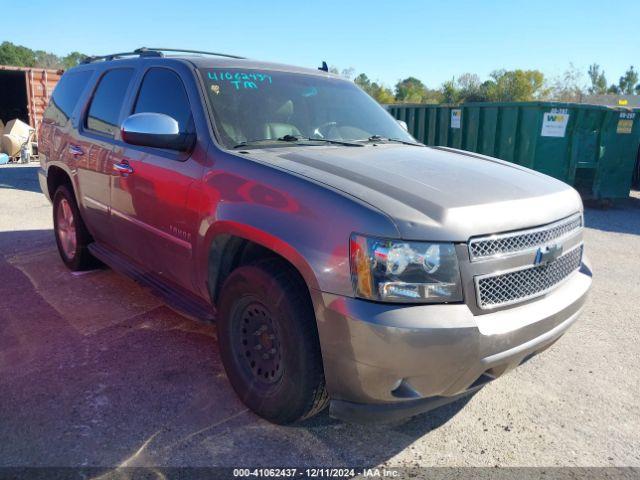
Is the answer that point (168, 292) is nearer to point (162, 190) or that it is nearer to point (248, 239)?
point (162, 190)

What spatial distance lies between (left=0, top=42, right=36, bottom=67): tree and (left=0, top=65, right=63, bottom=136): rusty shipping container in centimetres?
4712

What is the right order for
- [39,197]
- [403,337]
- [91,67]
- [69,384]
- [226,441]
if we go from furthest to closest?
[39,197], [91,67], [69,384], [226,441], [403,337]

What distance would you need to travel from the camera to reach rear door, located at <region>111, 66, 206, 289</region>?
3221mm

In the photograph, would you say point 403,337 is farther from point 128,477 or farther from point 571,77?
point 571,77

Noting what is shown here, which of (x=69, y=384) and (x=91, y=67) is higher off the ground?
(x=91, y=67)

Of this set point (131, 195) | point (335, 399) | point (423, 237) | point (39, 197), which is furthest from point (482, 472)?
point (39, 197)

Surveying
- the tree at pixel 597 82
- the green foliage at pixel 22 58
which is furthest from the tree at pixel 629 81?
the green foliage at pixel 22 58

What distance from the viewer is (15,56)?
209 ft

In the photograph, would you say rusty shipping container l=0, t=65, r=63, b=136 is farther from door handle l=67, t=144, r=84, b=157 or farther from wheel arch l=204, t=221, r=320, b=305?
wheel arch l=204, t=221, r=320, b=305

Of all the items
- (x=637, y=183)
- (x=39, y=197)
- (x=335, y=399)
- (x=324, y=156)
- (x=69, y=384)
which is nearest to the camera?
(x=335, y=399)

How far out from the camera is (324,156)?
305 cm

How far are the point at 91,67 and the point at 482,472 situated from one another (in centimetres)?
462

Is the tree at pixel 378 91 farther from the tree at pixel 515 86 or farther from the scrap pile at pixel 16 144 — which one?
the scrap pile at pixel 16 144

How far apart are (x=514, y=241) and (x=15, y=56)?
75.0m
